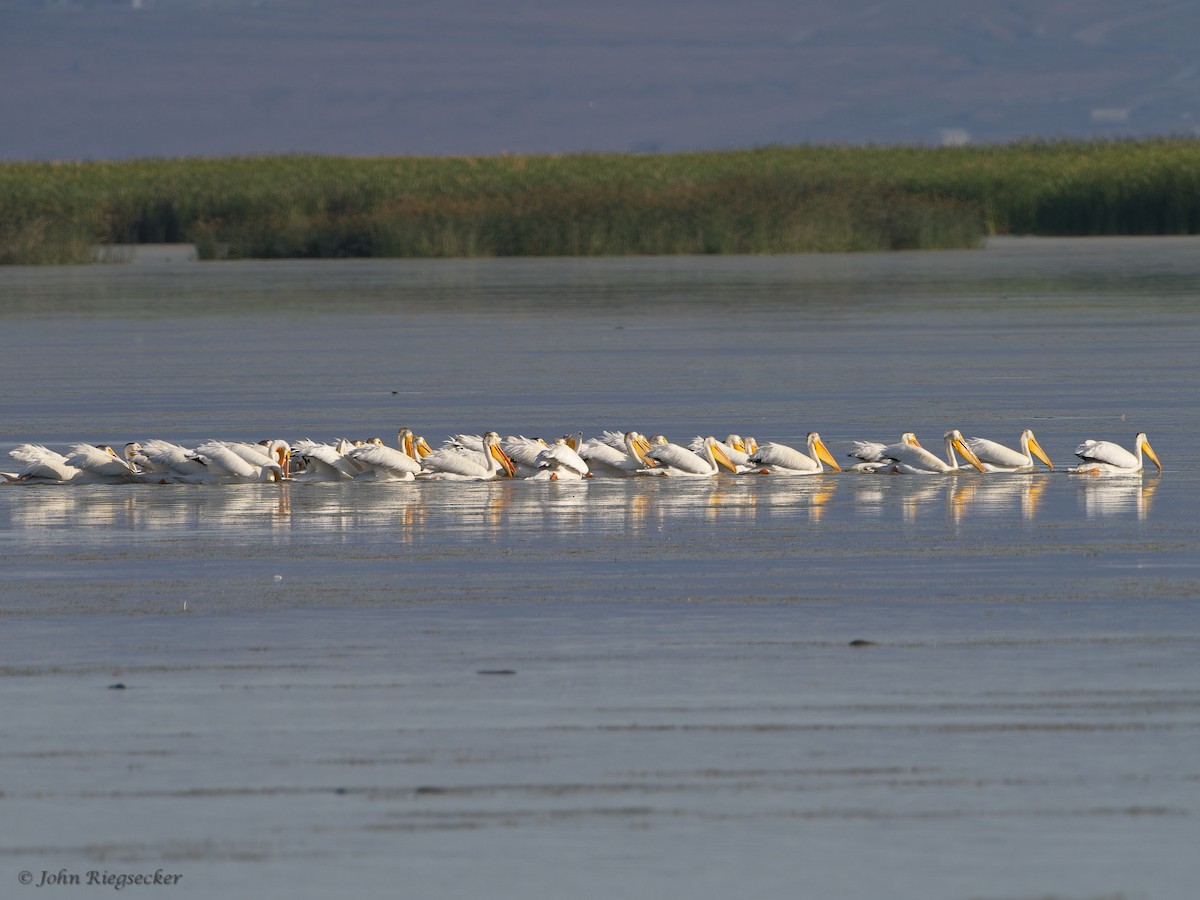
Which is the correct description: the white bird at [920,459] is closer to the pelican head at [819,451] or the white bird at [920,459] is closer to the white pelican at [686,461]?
the pelican head at [819,451]

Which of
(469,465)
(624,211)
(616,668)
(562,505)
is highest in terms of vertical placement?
(624,211)

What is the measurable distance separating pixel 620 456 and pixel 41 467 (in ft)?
11.0

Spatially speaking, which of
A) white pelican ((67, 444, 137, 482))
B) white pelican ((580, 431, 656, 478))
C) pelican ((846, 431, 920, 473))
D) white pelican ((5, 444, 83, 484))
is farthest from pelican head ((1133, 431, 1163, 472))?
white pelican ((5, 444, 83, 484))

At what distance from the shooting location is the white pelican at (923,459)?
13.2 meters

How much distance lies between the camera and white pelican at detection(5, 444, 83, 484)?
43.3 ft

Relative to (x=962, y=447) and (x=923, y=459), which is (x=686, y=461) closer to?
(x=923, y=459)

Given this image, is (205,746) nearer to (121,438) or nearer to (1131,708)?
(1131,708)

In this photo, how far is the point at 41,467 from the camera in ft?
43.4

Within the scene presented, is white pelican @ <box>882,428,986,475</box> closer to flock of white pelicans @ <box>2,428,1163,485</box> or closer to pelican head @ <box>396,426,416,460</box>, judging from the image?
flock of white pelicans @ <box>2,428,1163,485</box>

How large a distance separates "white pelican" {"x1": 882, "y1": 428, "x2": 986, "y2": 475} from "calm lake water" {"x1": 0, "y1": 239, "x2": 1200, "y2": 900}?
13cm

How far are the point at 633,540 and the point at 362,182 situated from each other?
5203 centimetres

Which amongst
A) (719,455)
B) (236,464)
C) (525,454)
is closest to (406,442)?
(525,454)

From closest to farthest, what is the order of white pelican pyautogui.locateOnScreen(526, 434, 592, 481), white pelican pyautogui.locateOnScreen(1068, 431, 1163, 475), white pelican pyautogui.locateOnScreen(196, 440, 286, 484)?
white pelican pyautogui.locateOnScreen(1068, 431, 1163, 475), white pelican pyautogui.locateOnScreen(526, 434, 592, 481), white pelican pyautogui.locateOnScreen(196, 440, 286, 484)

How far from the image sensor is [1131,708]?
22.7 feet
